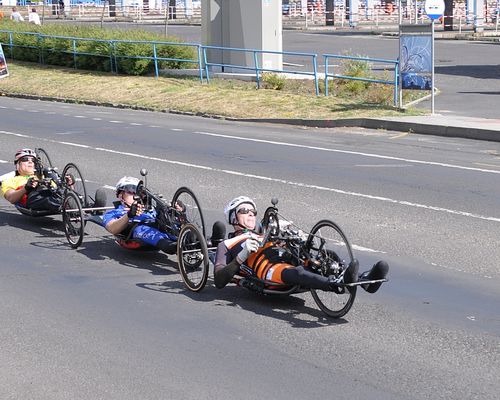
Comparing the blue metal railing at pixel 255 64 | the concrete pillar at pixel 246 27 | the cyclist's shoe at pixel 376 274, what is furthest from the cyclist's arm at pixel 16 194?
the concrete pillar at pixel 246 27

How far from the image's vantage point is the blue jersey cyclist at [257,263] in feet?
26.7

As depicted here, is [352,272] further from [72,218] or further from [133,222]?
[72,218]

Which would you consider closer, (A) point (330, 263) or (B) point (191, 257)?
(A) point (330, 263)

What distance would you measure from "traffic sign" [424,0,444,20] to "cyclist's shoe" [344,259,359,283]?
17.0 meters

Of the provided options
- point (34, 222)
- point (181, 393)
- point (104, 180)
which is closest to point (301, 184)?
point (104, 180)

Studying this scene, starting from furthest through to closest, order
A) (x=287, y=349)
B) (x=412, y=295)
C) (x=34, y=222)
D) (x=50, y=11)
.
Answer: (x=50, y=11) → (x=34, y=222) → (x=412, y=295) → (x=287, y=349)

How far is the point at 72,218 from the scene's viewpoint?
1149 centimetres

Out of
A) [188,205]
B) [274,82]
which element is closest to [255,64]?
[274,82]

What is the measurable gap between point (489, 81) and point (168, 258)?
2287 cm

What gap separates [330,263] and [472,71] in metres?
27.7

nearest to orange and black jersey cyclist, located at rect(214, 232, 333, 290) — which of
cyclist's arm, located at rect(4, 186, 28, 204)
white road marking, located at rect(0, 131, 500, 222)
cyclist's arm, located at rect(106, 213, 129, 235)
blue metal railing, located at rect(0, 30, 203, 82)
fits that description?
cyclist's arm, located at rect(106, 213, 129, 235)

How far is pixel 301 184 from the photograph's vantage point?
1541cm

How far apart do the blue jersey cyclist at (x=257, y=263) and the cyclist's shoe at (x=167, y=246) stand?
95 cm

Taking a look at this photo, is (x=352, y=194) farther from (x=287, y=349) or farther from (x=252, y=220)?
(x=287, y=349)
